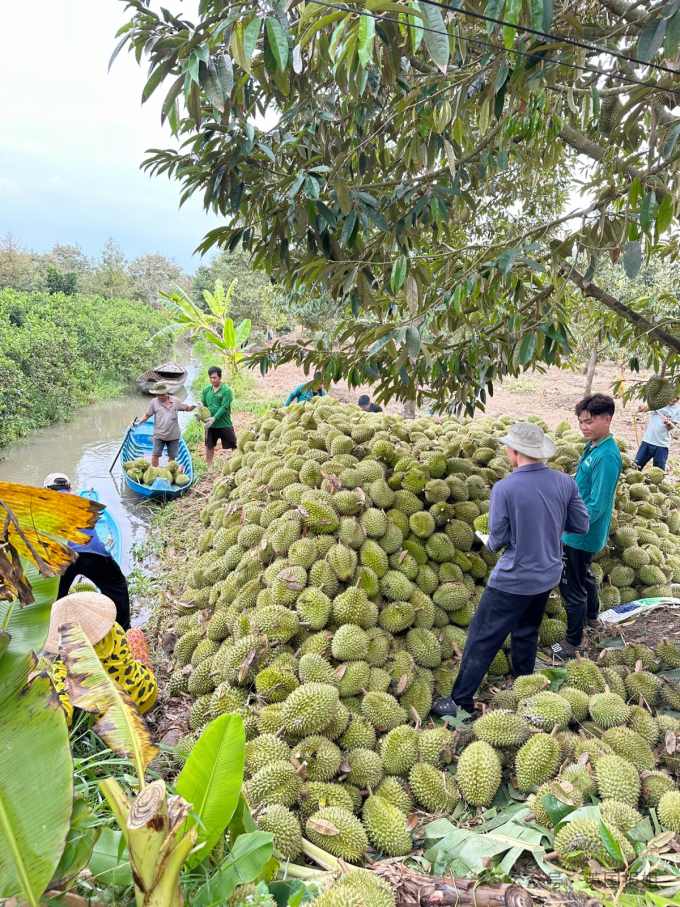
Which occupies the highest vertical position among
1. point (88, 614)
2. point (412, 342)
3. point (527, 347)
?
point (412, 342)

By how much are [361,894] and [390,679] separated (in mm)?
1256

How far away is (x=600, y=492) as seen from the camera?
297cm

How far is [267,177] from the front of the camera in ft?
7.97

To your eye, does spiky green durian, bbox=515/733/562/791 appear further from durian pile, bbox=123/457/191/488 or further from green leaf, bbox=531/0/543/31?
durian pile, bbox=123/457/191/488

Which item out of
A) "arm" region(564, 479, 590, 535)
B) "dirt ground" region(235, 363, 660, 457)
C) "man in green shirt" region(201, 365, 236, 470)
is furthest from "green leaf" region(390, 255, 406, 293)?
"dirt ground" region(235, 363, 660, 457)

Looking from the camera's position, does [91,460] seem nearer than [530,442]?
No

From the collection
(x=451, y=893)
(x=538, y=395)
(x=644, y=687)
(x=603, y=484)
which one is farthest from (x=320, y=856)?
(x=538, y=395)

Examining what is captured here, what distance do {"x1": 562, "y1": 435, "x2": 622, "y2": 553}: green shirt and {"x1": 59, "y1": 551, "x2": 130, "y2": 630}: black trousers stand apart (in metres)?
2.71

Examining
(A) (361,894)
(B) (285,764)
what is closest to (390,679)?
(B) (285,764)

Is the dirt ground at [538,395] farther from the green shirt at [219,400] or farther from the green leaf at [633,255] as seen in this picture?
the green leaf at [633,255]

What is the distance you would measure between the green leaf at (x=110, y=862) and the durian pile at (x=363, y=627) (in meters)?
0.69

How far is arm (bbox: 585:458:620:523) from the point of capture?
9.66 ft

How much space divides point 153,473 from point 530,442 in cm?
525

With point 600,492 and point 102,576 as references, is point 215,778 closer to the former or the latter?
point 102,576
